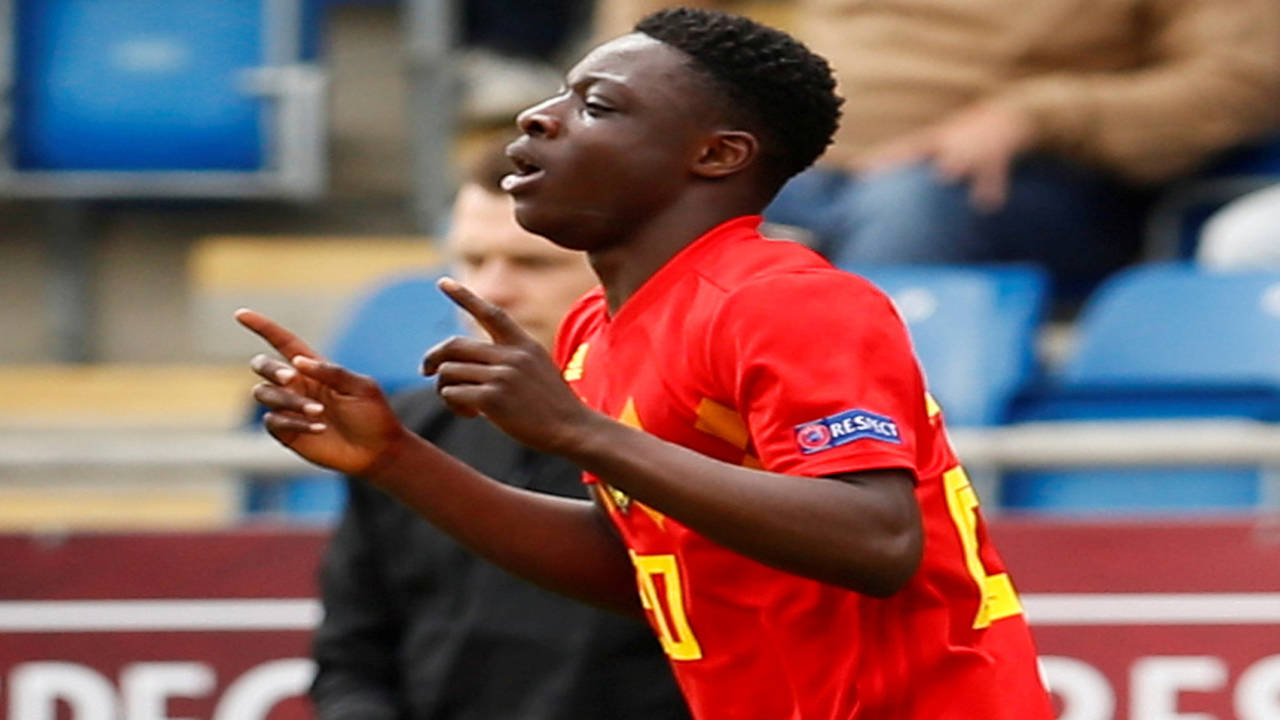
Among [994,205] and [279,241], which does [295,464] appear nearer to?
[994,205]

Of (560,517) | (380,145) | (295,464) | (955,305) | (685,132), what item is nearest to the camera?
(685,132)

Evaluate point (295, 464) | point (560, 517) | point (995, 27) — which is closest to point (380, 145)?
point (995, 27)

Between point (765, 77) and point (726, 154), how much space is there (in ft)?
0.22

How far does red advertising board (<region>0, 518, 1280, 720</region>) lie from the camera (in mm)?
3010

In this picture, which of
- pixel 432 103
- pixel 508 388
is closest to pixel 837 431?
pixel 508 388

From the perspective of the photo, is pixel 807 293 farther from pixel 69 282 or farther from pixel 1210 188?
pixel 69 282

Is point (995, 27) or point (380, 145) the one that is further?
point (380, 145)

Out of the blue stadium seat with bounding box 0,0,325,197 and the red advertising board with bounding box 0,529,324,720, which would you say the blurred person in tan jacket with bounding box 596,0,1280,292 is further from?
the blue stadium seat with bounding box 0,0,325,197

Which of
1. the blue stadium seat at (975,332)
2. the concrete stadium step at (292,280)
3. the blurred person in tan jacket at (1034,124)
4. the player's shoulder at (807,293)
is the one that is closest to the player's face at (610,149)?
the player's shoulder at (807,293)

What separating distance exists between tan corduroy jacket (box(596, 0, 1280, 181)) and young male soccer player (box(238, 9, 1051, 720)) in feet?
7.34

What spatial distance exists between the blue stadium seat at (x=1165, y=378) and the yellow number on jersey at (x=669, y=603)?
1487 millimetres

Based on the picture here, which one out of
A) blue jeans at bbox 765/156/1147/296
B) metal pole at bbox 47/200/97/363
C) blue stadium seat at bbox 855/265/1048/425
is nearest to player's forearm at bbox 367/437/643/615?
blue stadium seat at bbox 855/265/1048/425

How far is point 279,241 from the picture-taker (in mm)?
5262

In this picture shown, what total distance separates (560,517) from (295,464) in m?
1.44
